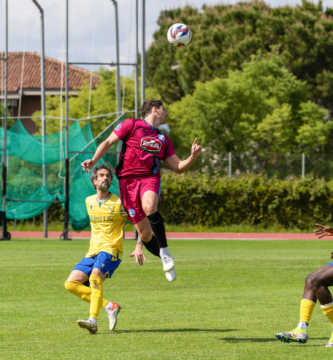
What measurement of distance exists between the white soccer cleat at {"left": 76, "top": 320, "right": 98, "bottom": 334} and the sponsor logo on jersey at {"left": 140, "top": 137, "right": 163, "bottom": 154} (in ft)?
7.05

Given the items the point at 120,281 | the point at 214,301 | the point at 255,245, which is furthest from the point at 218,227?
the point at 214,301

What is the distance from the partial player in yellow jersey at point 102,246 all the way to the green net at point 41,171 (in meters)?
13.8

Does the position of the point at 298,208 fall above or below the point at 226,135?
below

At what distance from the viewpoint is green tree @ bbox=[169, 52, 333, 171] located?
3928cm

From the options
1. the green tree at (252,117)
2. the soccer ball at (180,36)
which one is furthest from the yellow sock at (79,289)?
the green tree at (252,117)

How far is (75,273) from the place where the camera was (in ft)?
24.6

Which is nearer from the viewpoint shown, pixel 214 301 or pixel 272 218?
pixel 214 301

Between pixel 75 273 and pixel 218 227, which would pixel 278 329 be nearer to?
pixel 75 273

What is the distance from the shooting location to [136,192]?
25.2ft

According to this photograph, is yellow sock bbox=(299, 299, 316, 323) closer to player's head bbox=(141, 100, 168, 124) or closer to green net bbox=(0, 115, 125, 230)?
player's head bbox=(141, 100, 168, 124)

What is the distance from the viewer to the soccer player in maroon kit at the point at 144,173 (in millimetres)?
7648

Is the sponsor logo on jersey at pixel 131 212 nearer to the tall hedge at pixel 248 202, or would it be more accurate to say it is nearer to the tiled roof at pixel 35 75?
the tall hedge at pixel 248 202

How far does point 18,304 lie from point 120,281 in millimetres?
3003

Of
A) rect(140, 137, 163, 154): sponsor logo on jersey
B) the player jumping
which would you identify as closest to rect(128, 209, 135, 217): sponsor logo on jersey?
rect(140, 137, 163, 154): sponsor logo on jersey
